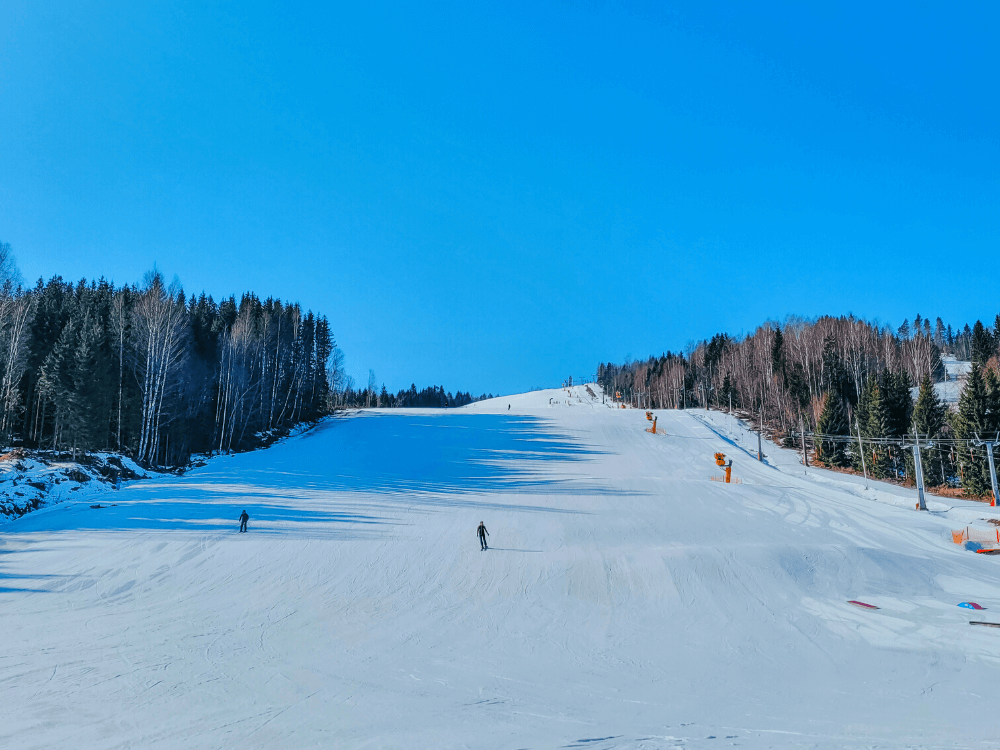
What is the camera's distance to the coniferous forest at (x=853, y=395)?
118 feet

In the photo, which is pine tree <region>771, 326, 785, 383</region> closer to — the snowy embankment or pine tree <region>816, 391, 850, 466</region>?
pine tree <region>816, 391, 850, 466</region>

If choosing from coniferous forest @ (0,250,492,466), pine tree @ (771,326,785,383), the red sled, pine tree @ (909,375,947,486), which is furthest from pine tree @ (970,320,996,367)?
coniferous forest @ (0,250,492,466)

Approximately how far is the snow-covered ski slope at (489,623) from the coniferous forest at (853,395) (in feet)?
35.6

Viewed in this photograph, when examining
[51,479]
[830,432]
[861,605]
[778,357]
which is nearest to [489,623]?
[861,605]

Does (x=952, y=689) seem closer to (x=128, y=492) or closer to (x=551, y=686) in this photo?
(x=551, y=686)

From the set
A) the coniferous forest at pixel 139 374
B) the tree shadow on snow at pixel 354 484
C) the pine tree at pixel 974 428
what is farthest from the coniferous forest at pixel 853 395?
the coniferous forest at pixel 139 374

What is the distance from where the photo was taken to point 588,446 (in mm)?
48469

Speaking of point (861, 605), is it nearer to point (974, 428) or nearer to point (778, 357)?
point (974, 428)

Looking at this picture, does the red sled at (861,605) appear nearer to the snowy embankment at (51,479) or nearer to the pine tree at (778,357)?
the snowy embankment at (51,479)

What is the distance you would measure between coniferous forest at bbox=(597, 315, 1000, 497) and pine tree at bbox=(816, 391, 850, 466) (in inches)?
3.5

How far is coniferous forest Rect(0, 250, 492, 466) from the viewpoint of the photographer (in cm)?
3541

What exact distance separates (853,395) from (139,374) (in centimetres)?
6848

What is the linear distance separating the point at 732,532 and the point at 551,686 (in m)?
17.0

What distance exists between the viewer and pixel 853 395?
190ft
